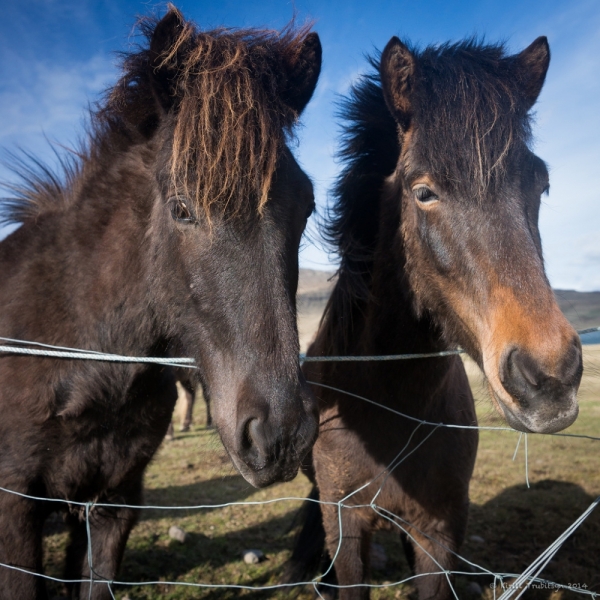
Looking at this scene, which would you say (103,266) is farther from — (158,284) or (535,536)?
(535,536)

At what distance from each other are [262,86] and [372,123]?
1158 millimetres

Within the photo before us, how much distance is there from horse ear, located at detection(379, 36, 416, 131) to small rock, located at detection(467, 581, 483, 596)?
382 centimetres

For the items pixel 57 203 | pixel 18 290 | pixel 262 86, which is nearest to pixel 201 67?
pixel 262 86

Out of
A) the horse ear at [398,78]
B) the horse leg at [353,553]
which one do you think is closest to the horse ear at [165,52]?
the horse ear at [398,78]

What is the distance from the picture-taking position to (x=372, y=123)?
116 inches

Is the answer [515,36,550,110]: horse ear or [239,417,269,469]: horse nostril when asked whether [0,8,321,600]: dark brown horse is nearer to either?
[239,417,269,469]: horse nostril

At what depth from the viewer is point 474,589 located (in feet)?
12.6

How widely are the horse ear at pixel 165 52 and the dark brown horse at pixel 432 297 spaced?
1.07 m

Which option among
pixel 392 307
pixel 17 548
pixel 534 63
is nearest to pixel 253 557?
pixel 17 548

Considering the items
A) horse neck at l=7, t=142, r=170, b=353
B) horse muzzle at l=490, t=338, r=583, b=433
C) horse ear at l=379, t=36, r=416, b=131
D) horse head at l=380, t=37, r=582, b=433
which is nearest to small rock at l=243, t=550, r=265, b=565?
horse neck at l=7, t=142, r=170, b=353

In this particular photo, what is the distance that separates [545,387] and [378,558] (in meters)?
3.52

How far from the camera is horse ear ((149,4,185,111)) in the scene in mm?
1977

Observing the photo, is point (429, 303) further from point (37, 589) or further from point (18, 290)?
point (37, 589)

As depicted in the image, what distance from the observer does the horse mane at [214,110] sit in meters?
1.83
